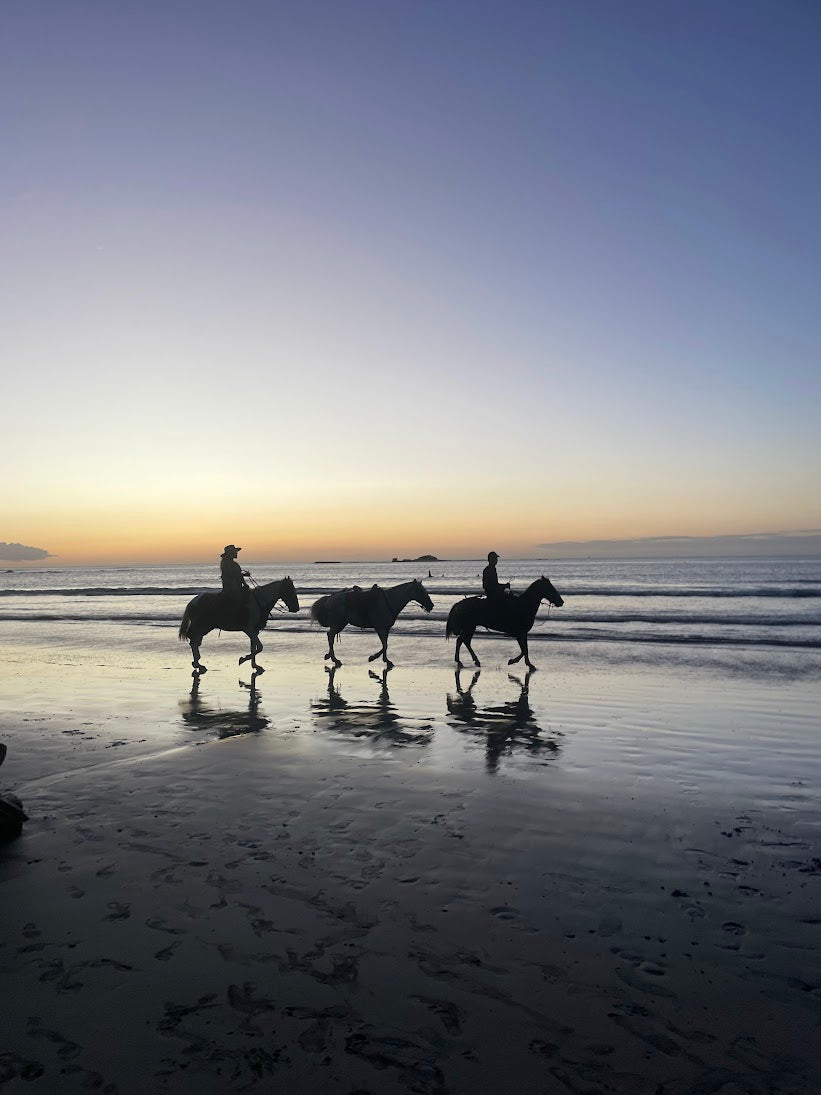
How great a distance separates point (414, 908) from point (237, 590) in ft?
40.2

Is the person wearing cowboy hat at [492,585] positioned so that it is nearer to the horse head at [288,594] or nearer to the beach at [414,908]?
the horse head at [288,594]

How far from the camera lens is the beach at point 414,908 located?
2930mm

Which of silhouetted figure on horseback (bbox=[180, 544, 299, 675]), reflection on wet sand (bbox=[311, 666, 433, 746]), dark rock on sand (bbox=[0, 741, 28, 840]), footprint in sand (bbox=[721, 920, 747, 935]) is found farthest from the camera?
silhouetted figure on horseback (bbox=[180, 544, 299, 675])

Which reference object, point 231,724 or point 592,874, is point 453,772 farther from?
point 231,724

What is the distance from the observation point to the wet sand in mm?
2926

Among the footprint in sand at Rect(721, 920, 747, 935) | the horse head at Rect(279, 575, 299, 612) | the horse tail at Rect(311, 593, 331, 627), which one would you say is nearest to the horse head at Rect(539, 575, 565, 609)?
the horse tail at Rect(311, 593, 331, 627)

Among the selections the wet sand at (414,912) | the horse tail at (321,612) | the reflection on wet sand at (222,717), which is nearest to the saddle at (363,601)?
the horse tail at (321,612)

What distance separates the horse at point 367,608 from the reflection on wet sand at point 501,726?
414 centimetres

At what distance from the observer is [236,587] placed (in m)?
15.6

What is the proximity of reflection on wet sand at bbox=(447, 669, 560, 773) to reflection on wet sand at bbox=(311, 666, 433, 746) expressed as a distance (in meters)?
0.72

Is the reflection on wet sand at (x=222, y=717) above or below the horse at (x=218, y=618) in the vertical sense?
below

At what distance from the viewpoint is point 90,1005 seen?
327 cm

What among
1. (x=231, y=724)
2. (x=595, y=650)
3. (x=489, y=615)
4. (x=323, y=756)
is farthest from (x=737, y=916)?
(x=595, y=650)

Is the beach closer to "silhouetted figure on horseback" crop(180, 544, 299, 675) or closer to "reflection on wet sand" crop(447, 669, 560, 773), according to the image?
"reflection on wet sand" crop(447, 669, 560, 773)
